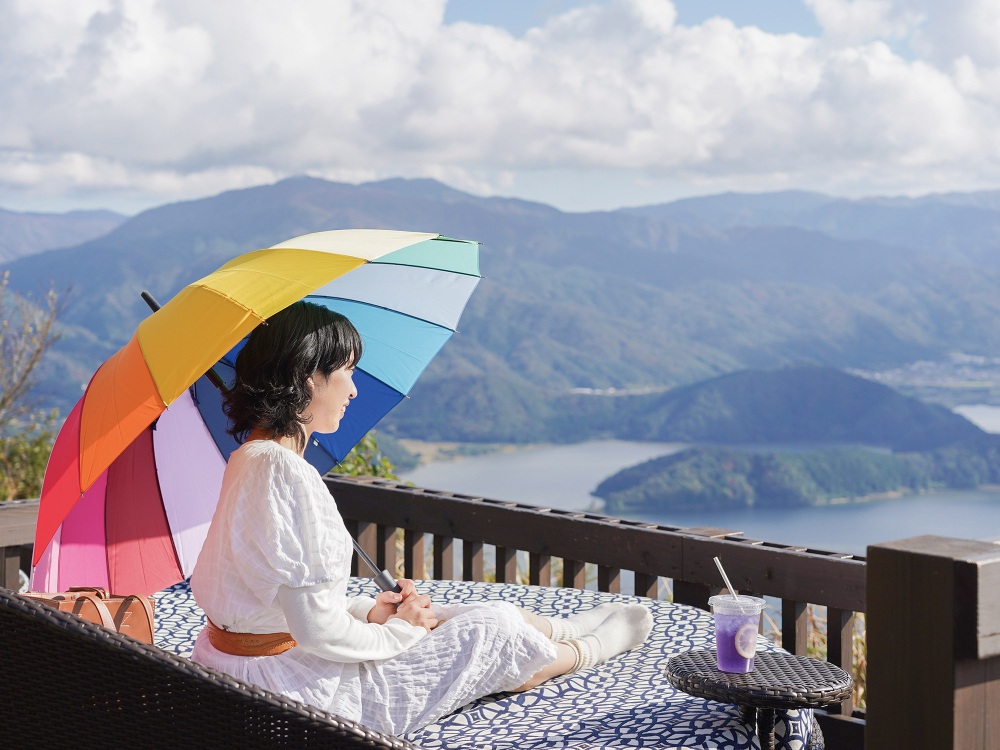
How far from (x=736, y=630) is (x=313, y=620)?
74 centimetres

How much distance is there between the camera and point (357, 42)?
3447 centimetres

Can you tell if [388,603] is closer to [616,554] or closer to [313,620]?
[313,620]

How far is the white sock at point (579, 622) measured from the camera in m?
2.30

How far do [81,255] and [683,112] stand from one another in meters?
39.7

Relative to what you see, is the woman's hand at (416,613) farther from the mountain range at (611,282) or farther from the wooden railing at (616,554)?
the mountain range at (611,282)

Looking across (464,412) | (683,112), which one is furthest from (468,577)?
(683,112)

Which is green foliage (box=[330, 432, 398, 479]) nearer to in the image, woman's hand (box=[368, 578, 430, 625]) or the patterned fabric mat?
the patterned fabric mat

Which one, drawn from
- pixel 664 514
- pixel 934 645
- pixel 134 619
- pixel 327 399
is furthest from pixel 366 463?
pixel 664 514

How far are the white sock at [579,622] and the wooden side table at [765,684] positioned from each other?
0.44 metres

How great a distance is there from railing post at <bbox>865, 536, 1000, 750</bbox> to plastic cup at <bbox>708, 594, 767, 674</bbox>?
632mm

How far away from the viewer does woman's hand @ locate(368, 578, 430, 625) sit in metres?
2.03

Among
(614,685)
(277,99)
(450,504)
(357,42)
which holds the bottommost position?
(614,685)

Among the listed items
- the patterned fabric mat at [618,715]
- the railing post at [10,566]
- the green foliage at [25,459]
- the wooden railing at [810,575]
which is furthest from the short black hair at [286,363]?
the green foliage at [25,459]

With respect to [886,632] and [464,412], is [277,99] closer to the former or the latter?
[464,412]
